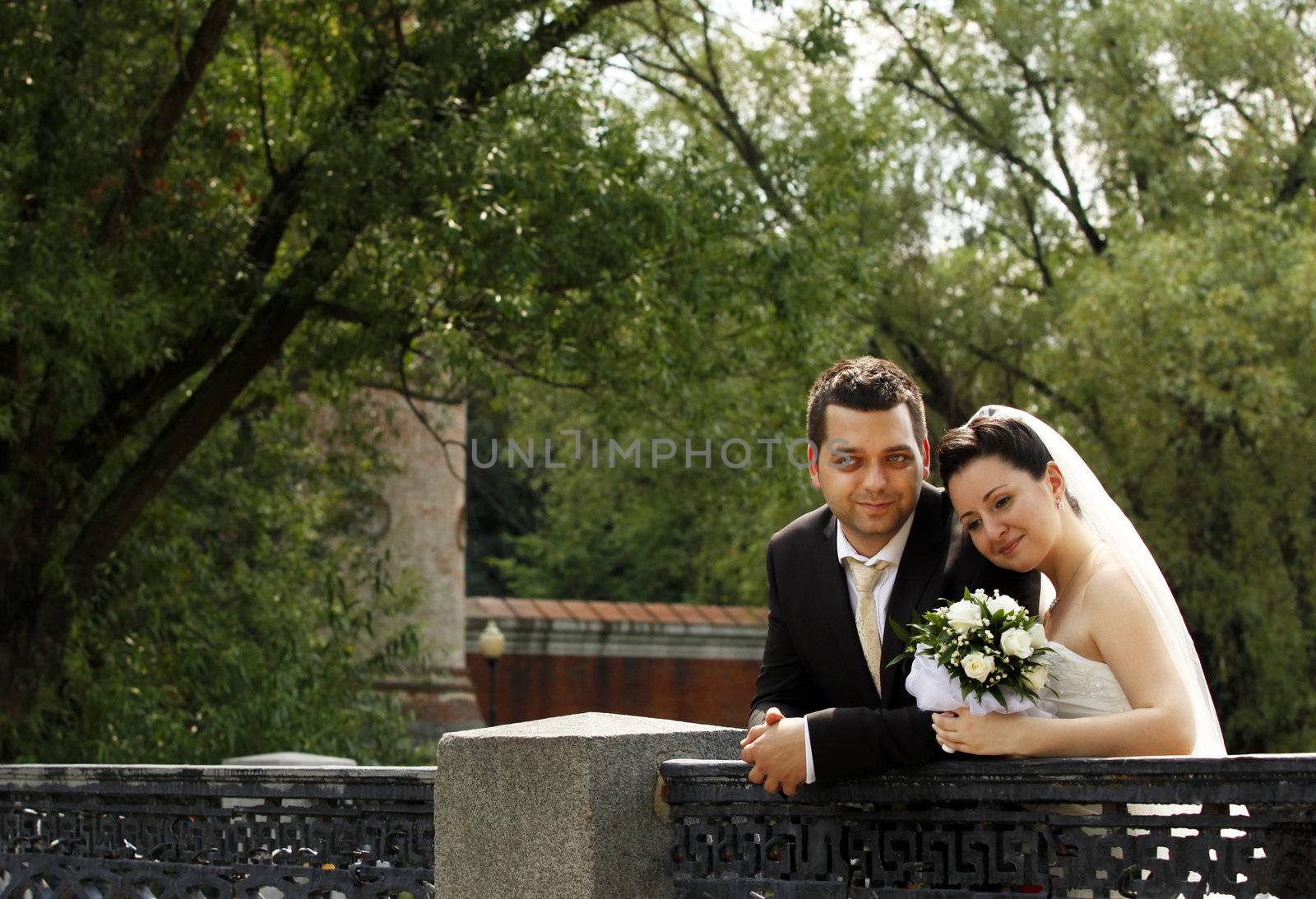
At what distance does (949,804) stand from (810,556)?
0.75 meters

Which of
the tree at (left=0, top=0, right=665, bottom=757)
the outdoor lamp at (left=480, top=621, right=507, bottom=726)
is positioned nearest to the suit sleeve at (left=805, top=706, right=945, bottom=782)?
the tree at (left=0, top=0, right=665, bottom=757)

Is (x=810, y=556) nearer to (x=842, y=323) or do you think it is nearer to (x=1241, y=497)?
(x=842, y=323)

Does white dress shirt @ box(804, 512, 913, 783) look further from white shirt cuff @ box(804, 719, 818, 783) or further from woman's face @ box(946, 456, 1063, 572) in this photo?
white shirt cuff @ box(804, 719, 818, 783)

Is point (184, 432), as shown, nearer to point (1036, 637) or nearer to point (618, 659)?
point (1036, 637)

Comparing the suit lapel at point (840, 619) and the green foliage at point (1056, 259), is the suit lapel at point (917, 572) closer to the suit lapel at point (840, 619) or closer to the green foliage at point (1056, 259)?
the suit lapel at point (840, 619)

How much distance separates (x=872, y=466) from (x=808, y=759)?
0.67 m

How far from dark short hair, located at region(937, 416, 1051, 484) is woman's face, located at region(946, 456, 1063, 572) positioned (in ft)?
0.05

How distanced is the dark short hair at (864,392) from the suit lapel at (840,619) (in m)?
0.27

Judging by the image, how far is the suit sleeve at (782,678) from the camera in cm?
371

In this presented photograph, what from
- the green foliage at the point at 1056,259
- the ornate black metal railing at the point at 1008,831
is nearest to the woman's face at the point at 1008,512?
the ornate black metal railing at the point at 1008,831

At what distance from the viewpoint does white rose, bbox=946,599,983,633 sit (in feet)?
9.98

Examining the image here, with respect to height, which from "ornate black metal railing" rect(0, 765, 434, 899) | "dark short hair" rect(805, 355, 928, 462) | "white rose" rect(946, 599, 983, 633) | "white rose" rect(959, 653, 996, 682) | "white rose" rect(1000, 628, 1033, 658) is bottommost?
"ornate black metal railing" rect(0, 765, 434, 899)

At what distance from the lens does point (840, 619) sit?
11.8 feet

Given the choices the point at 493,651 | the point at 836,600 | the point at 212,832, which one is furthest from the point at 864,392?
the point at 493,651
